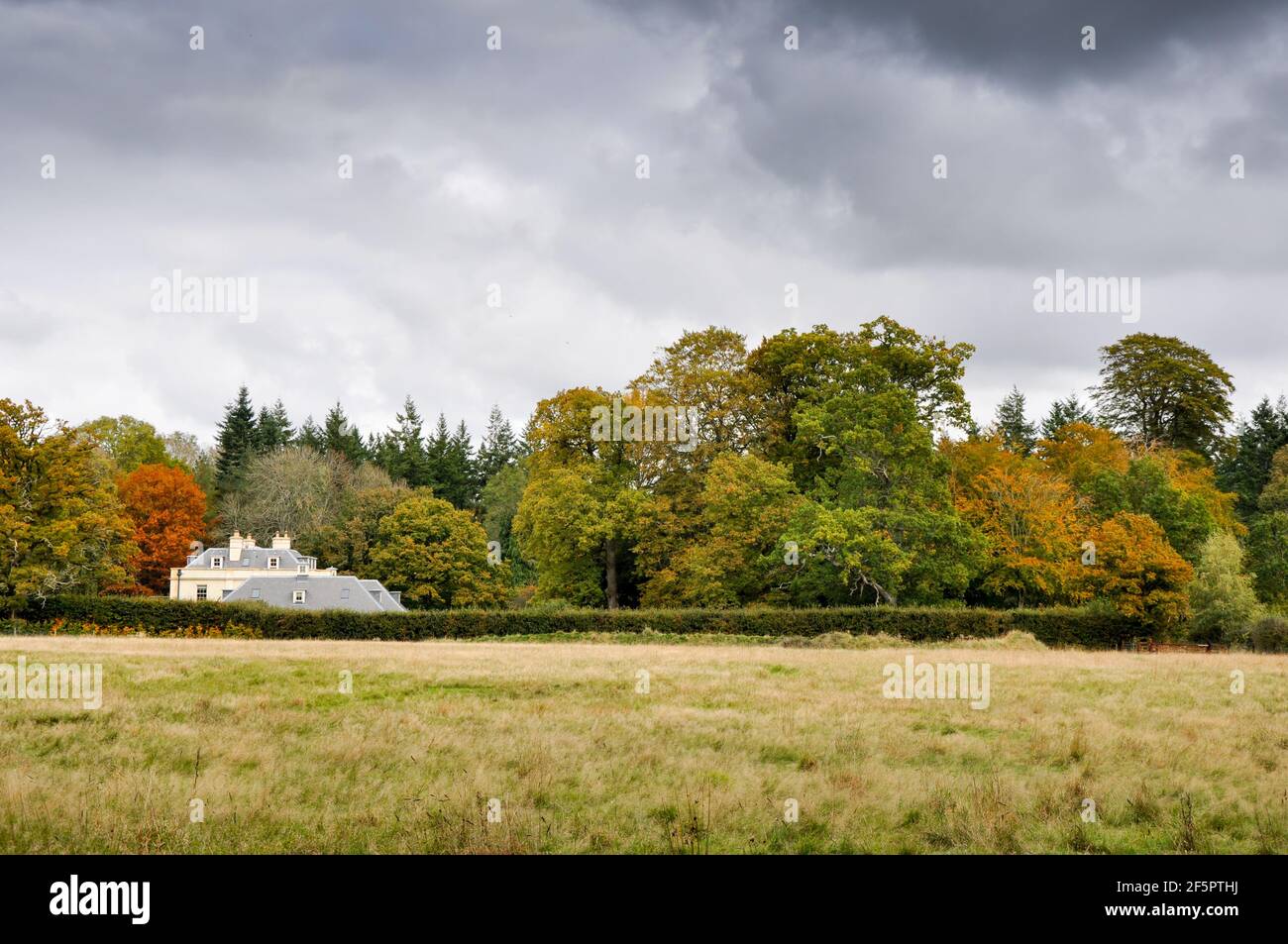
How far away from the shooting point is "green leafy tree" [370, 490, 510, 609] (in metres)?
63.6

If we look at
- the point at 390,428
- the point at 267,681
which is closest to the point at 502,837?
the point at 267,681

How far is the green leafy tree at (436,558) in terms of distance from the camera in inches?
2505

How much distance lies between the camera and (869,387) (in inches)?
1900

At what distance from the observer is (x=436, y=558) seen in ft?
208

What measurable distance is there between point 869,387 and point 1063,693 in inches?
1190

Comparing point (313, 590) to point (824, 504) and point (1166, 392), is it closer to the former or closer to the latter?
point (824, 504)

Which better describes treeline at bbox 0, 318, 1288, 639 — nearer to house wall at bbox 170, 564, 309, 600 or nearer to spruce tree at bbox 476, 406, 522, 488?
house wall at bbox 170, 564, 309, 600

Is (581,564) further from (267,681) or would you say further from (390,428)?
(390,428)
